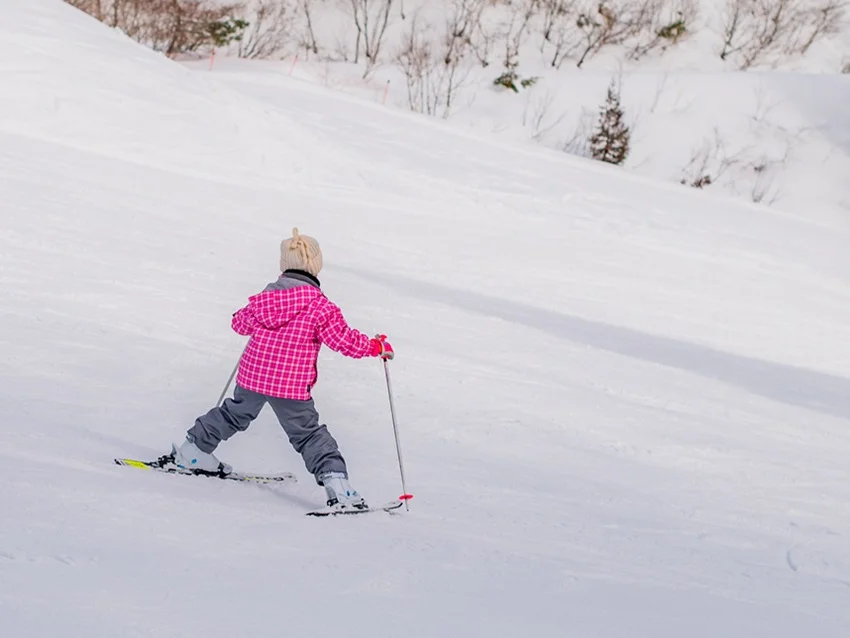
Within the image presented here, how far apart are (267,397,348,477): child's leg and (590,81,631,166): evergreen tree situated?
2112 cm

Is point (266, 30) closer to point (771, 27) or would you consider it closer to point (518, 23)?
point (518, 23)

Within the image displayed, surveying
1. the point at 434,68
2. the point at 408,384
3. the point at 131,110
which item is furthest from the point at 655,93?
the point at 408,384

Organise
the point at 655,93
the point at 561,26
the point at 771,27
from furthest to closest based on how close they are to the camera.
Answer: the point at 771,27 → the point at 561,26 → the point at 655,93

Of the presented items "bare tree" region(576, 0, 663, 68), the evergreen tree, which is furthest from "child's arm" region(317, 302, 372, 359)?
"bare tree" region(576, 0, 663, 68)

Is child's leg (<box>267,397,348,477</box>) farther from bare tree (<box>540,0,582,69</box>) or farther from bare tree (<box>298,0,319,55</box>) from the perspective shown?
bare tree (<box>298,0,319,55</box>)

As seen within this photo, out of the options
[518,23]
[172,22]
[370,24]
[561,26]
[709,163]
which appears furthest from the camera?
[370,24]

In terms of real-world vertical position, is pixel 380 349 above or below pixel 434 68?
below

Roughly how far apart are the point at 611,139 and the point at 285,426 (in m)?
21.3

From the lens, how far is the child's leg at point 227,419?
14.3 feet

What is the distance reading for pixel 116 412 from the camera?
17.9 feet

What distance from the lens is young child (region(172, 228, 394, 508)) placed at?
4270 mm

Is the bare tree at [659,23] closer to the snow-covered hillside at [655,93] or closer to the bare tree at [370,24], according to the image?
the snow-covered hillside at [655,93]

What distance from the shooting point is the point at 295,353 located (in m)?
4.29

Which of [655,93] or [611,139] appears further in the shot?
[655,93]
